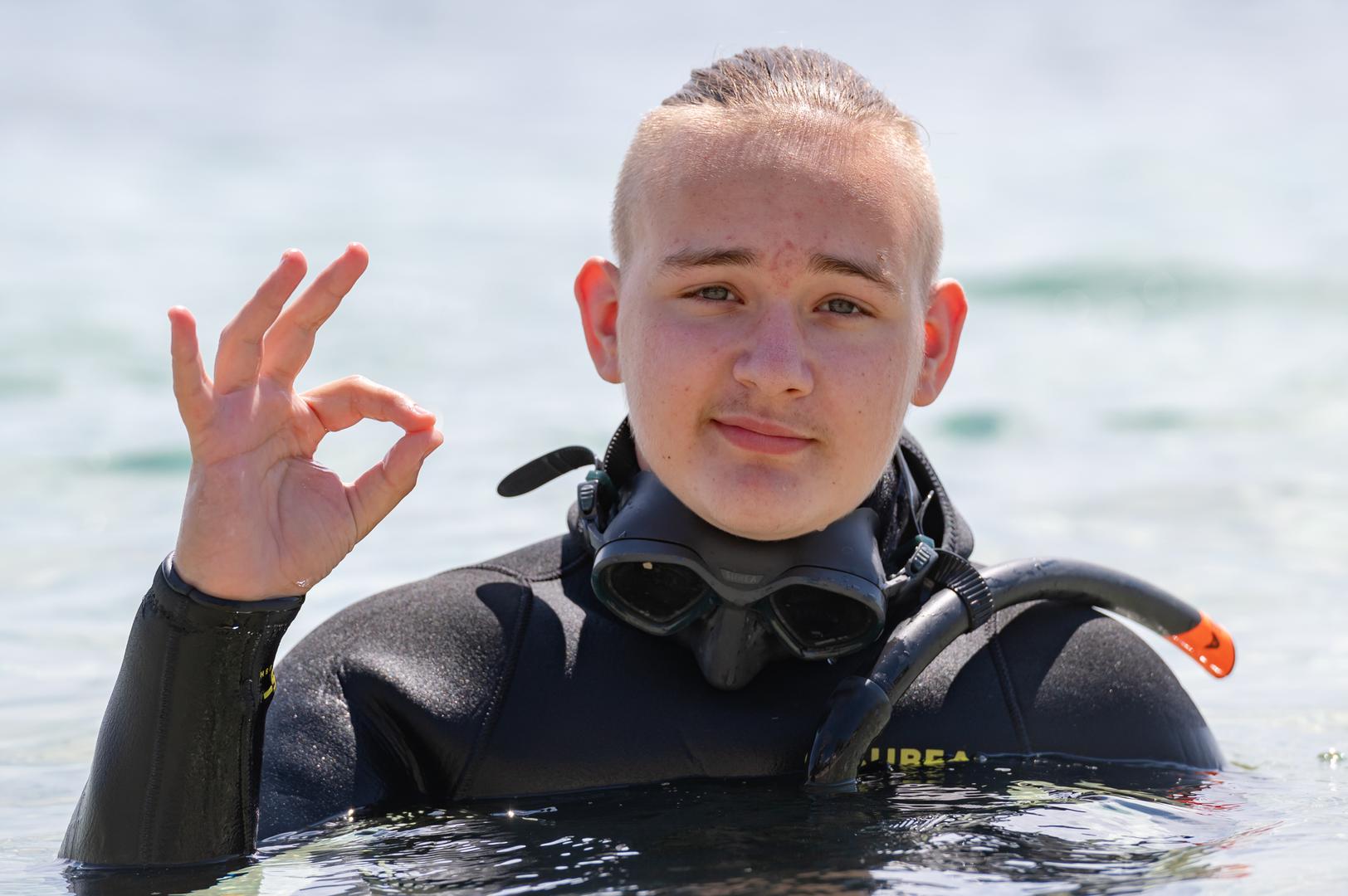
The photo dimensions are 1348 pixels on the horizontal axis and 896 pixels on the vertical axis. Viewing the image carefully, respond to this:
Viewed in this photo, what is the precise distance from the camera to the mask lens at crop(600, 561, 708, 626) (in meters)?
2.66

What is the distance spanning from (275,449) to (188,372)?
0.20 meters

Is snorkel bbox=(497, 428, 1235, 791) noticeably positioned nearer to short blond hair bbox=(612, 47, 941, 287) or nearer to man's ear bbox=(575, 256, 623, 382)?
man's ear bbox=(575, 256, 623, 382)

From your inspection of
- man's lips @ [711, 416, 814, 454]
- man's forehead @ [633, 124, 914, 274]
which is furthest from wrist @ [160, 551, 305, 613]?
man's forehead @ [633, 124, 914, 274]

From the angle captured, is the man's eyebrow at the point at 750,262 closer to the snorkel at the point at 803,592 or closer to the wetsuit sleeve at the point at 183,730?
the snorkel at the point at 803,592

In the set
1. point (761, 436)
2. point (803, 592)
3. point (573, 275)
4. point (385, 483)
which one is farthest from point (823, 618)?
point (573, 275)

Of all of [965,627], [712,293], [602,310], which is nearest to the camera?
[712,293]

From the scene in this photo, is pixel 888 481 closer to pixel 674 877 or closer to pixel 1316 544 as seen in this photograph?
pixel 674 877

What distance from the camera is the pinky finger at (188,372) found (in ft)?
7.02

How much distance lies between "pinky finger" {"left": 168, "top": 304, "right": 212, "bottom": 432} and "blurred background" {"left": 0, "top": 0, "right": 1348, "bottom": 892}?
2.62 feet

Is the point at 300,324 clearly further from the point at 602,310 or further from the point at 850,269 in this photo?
the point at 850,269

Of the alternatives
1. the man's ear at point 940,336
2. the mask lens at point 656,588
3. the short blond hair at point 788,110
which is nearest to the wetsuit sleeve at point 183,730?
the mask lens at point 656,588

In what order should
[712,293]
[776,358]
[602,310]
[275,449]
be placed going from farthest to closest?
[602,310] → [712,293] → [776,358] → [275,449]

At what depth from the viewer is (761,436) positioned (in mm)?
2525

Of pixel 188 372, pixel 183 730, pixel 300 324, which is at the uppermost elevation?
pixel 300 324
